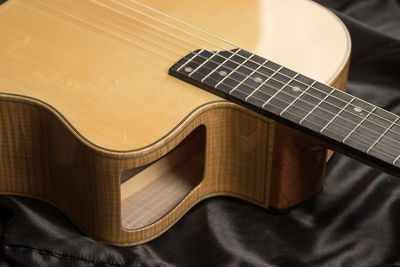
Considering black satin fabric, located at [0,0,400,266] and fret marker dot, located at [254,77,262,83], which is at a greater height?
fret marker dot, located at [254,77,262,83]

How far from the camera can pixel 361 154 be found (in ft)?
2.56

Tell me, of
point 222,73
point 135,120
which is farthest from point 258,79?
point 135,120

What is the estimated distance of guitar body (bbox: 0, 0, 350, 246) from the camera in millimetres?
836

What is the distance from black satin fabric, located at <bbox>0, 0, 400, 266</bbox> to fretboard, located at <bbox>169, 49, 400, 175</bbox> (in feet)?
0.64

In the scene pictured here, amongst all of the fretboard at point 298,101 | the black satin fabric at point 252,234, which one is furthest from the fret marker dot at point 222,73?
the black satin fabric at point 252,234

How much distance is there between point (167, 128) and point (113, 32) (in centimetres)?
25

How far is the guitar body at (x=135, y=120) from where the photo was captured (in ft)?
2.74

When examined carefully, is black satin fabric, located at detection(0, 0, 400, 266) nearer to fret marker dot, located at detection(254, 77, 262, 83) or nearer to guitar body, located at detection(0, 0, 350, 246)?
guitar body, located at detection(0, 0, 350, 246)

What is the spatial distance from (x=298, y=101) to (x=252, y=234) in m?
0.23

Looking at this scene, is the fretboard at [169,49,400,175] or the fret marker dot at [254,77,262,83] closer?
the fretboard at [169,49,400,175]

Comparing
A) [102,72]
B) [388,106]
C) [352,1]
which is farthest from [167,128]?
[352,1]

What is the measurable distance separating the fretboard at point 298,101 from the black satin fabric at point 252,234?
20cm

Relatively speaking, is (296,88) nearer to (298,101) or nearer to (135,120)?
(298,101)

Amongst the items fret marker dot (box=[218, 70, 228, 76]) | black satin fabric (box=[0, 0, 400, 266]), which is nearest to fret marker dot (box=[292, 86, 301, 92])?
fret marker dot (box=[218, 70, 228, 76])
